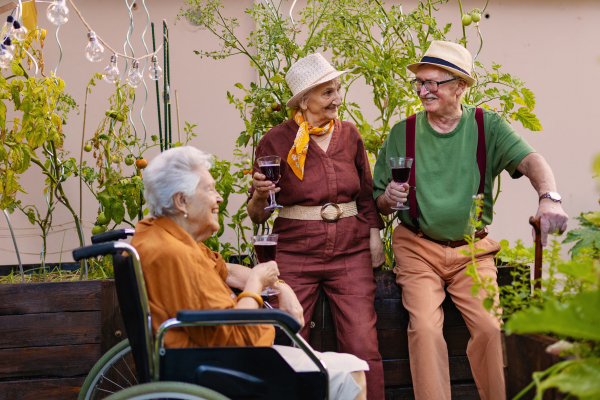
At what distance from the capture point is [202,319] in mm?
1337

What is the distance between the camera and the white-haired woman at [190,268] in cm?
149

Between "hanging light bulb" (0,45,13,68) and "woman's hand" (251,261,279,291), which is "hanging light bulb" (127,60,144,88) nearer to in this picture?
"hanging light bulb" (0,45,13,68)

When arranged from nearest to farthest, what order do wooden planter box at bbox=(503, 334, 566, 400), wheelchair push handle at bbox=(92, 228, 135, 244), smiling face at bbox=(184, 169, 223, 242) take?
wooden planter box at bbox=(503, 334, 566, 400) < smiling face at bbox=(184, 169, 223, 242) < wheelchair push handle at bbox=(92, 228, 135, 244)

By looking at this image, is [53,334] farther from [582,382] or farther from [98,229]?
[582,382]

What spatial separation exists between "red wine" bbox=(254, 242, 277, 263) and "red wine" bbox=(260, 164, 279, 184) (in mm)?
427

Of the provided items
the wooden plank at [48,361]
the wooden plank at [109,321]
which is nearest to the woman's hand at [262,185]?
the wooden plank at [109,321]

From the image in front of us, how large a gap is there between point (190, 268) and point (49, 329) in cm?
122

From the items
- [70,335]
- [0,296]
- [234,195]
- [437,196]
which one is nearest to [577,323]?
[437,196]

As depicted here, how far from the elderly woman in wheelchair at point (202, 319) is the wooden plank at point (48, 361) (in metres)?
1.06

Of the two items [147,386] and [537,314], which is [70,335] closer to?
[147,386]

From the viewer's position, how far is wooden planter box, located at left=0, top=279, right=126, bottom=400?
2338mm

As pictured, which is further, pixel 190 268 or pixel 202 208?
pixel 202 208

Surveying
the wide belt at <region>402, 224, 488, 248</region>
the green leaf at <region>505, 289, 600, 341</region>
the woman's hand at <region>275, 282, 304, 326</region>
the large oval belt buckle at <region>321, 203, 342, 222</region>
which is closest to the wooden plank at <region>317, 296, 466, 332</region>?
the wide belt at <region>402, 224, 488, 248</region>

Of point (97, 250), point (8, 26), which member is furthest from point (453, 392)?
point (8, 26)
